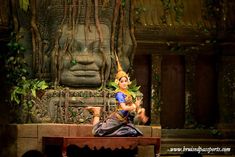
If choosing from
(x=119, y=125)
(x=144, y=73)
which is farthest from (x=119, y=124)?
(x=144, y=73)

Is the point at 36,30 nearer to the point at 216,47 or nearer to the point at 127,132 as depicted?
the point at 127,132

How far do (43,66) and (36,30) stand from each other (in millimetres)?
590

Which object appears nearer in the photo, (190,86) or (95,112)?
(95,112)

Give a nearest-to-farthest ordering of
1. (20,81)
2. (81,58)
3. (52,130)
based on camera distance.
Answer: (52,130)
(81,58)
(20,81)

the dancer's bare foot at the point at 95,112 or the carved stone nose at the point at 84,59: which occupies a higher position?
the carved stone nose at the point at 84,59

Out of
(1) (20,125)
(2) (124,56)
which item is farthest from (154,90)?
(1) (20,125)

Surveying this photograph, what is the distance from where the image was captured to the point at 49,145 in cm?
903

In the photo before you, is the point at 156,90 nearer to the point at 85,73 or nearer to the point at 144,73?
the point at 144,73

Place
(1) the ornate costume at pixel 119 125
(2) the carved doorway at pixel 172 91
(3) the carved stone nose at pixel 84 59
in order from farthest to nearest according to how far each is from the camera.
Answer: (2) the carved doorway at pixel 172 91, (3) the carved stone nose at pixel 84 59, (1) the ornate costume at pixel 119 125

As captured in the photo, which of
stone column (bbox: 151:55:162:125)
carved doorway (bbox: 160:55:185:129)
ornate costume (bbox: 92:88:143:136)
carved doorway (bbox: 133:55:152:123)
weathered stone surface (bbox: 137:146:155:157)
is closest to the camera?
ornate costume (bbox: 92:88:143:136)

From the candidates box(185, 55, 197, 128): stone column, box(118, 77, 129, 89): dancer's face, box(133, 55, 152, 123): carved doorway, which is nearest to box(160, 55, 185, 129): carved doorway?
box(185, 55, 197, 128): stone column

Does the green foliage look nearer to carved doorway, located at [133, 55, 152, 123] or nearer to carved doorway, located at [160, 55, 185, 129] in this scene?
carved doorway, located at [133, 55, 152, 123]

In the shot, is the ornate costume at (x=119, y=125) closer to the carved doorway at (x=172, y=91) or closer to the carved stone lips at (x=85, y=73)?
the carved stone lips at (x=85, y=73)

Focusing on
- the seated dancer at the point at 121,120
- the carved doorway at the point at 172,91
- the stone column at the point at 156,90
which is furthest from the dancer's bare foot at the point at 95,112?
the carved doorway at the point at 172,91
